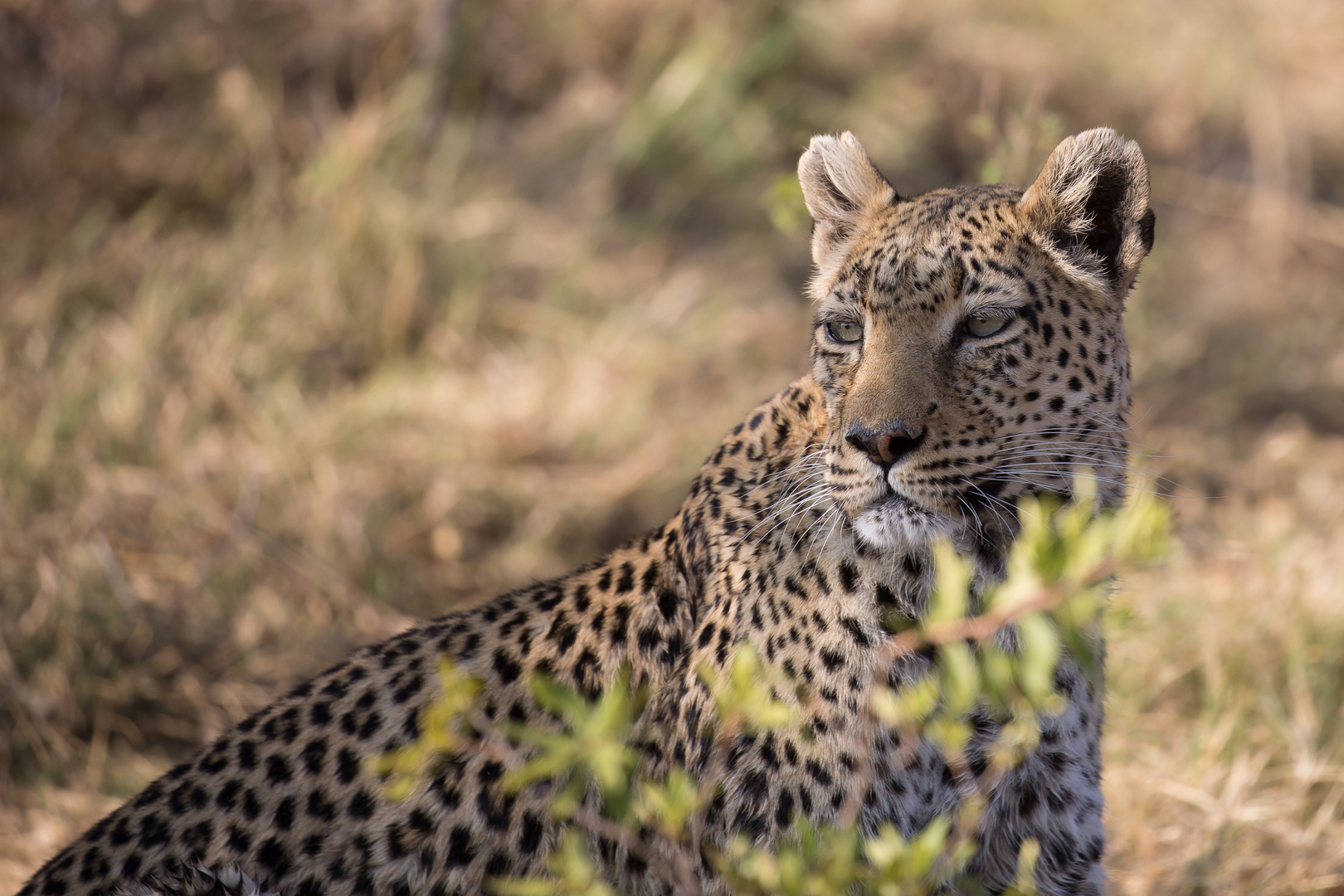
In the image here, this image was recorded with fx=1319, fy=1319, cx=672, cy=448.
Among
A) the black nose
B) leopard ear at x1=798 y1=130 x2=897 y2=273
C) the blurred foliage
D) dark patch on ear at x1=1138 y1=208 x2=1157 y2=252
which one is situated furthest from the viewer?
leopard ear at x1=798 y1=130 x2=897 y2=273

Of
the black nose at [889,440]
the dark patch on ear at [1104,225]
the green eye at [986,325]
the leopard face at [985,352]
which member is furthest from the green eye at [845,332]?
the dark patch on ear at [1104,225]

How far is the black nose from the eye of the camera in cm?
335

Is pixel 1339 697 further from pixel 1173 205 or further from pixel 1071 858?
pixel 1173 205

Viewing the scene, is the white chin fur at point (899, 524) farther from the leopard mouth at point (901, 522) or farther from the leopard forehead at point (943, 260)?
the leopard forehead at point (943, 260)

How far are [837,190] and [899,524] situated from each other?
1.31 m

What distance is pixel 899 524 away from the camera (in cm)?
340

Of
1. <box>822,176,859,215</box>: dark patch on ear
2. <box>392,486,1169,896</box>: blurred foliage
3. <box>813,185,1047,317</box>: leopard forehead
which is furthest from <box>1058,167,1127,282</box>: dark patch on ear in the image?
<box>392,486,1169,896</box>: blurred foliage

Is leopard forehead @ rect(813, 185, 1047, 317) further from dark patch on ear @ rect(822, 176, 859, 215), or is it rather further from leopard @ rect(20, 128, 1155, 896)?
dark patch on ear @ rect(822, 176, 859, 215)

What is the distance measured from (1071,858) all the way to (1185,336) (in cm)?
663

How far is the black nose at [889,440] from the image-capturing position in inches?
132

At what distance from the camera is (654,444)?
7.66 metres

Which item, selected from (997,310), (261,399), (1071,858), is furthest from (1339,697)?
(261,399)

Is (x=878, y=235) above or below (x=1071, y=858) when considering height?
above

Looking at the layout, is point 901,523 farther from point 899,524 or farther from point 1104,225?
point 1104,225
